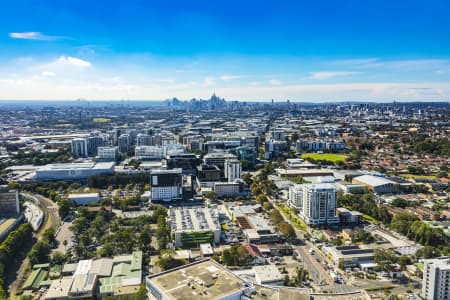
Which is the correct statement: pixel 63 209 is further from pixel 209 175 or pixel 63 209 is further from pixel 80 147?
pixel 80 147

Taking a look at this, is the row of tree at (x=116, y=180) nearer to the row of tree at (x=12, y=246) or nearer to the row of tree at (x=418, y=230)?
the row of tree at (x=12, y=246)

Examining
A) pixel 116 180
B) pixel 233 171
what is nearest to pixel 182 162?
pixel 233 171

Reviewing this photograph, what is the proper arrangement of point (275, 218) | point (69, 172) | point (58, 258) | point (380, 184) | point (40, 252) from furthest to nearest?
point (69, 172)
point (380, 184)
point (275, 218)
point (40, 252)
point (58, 258)

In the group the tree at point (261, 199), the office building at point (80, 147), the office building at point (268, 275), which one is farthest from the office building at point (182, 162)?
the office building at point (268, 275)

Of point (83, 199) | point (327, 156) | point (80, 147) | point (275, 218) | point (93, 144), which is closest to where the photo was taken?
point (275, 218)

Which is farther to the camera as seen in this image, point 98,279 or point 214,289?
point 98,279

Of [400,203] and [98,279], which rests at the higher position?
[400,203]

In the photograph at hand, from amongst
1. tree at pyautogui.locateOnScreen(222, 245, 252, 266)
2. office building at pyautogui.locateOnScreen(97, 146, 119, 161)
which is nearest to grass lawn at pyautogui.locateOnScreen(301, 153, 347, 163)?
office building at pyautogui.locateOnScreen(97, 146, 119, 161)
